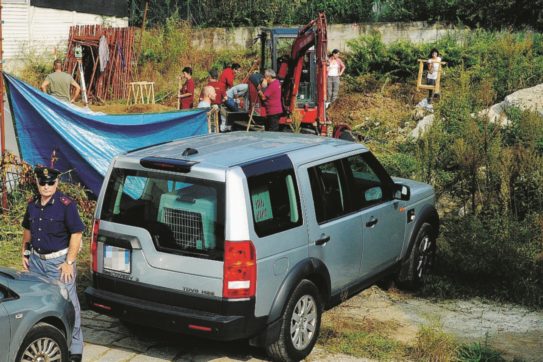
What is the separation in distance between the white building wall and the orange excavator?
32.4ft

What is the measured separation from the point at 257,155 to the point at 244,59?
20356mm

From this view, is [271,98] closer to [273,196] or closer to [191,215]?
[273,196]

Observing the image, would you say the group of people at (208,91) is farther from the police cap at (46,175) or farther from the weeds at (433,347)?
the weeds at (433,347)

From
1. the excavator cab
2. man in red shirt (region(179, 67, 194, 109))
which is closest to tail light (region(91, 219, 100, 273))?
man in red shirt (region(179, 67, 194, 109))

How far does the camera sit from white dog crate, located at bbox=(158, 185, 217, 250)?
6.44m

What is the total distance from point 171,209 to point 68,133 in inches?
194

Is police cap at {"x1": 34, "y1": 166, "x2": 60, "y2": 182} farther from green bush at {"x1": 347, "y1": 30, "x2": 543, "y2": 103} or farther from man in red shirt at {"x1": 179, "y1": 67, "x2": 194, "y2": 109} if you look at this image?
green bush at {"x1": 347, "y1": 30, "x2": 543, "y2": 103}

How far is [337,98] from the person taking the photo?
906 inches

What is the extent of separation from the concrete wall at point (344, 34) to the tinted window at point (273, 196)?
751 inches

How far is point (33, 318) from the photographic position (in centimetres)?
611

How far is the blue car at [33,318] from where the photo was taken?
19.3ft

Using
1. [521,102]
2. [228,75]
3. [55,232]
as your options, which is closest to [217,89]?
[228,75]

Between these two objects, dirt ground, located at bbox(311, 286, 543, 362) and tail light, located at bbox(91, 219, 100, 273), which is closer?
tail light, located at bbox(91, 219, 100, 273)

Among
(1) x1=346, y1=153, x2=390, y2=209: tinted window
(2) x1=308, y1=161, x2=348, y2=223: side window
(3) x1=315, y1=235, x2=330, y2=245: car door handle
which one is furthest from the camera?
(1) x1=346, y1=153, x2=390, y2=209: tinted window
